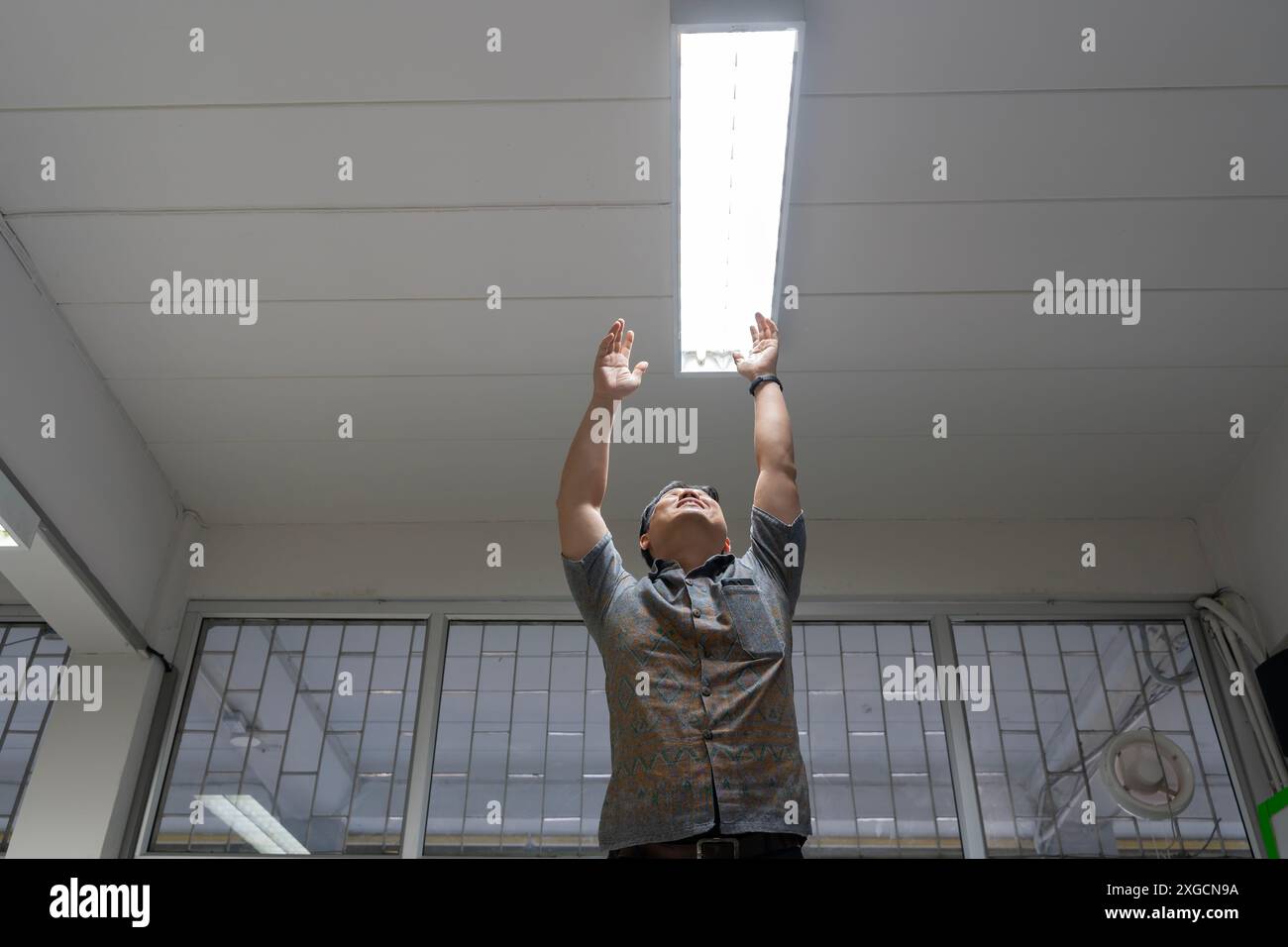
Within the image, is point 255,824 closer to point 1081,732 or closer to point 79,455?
point 79,455

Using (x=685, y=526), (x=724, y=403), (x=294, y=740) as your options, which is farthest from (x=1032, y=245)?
(x=294, y=740)

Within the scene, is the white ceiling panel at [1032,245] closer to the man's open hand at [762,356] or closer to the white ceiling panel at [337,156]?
the white ceiling panel at [337,156]

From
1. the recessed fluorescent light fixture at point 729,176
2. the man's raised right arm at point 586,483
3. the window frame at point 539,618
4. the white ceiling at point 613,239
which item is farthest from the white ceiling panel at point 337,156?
the window frame at point 539,618

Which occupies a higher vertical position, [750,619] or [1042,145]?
[1042,145]

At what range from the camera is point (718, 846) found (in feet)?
4.10

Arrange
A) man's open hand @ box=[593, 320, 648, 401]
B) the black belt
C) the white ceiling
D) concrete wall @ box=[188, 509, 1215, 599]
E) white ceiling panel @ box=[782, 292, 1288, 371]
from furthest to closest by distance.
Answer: concrete wall @ box=[188, 509, 1215, 599], white ceiling panel @ box=[782, 292, 1288, 371], the white ceiling, man's open hand @ box=[593, 320, 648, 401], the black belt

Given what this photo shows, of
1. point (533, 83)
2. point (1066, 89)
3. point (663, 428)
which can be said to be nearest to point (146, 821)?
point (663, 428)

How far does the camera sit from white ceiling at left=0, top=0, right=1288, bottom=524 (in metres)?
2.24

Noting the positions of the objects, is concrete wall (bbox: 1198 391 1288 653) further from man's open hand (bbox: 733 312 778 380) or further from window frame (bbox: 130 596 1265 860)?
man's open hand (bbox: 733 312 778 380)

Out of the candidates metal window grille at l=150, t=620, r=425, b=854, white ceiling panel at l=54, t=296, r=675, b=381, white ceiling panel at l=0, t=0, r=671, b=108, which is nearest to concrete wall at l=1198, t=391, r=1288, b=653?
Result: white ceiling panel at l=54, t=296, r=675, b=381

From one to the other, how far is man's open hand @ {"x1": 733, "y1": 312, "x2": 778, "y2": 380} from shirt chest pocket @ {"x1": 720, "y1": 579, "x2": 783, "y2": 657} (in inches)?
20.3

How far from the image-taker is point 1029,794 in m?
3.06

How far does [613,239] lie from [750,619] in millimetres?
1442
